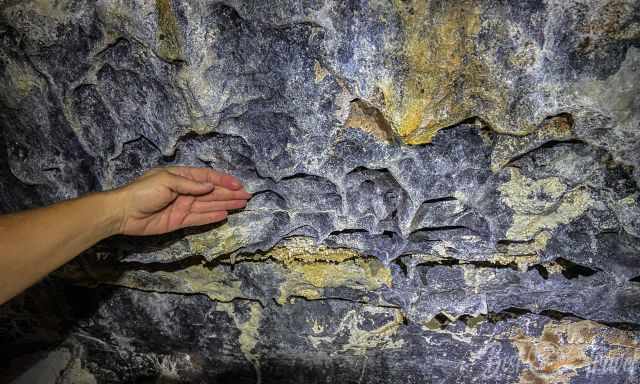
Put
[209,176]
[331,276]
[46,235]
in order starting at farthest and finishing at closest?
[331,276], [209,176], [46,235]

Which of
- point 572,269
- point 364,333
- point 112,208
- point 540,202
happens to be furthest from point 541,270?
point 112,208

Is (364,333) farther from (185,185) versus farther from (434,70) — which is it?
(434,70)

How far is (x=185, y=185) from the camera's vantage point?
116cm

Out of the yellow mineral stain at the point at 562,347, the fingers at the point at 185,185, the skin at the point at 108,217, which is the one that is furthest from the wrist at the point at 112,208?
the yellow mineral stain at the point at 562,347

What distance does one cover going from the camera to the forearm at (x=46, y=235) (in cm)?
96

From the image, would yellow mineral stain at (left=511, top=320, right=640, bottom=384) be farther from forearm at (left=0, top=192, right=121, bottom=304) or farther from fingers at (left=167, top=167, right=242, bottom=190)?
forearm at (left=0, top=192, right=121, bottom=304)

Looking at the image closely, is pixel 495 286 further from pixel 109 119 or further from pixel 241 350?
pixel 109 119

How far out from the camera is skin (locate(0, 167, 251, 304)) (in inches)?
38.2

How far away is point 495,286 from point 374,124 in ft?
2.08

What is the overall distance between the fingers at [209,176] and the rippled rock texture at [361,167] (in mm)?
35

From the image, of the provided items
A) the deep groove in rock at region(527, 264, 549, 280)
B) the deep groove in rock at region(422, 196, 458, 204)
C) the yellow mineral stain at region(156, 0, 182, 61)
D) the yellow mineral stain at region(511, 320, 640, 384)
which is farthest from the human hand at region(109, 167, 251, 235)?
the yellow mineral stain at region(511, 320, 640, 384)

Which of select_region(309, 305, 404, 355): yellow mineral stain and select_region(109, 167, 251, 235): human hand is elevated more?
select_region(109, 167, 251, 235): human hand

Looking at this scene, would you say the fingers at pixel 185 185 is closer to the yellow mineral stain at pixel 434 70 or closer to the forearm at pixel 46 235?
the forearm at pixel 46 235

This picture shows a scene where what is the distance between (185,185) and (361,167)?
1.39 ft
